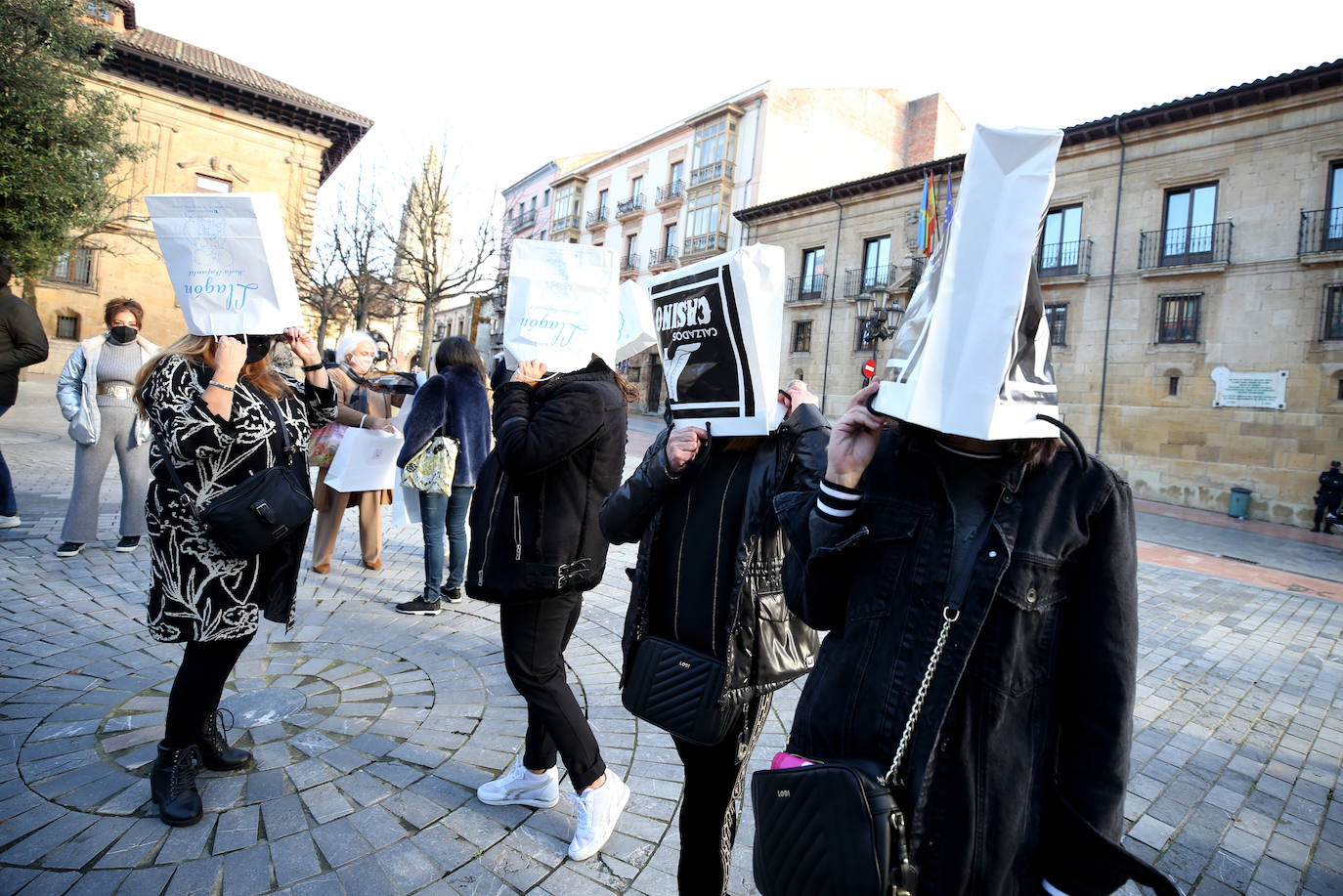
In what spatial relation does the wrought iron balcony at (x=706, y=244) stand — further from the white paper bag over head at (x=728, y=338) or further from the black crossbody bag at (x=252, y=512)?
the white paper bag over head at (x=728, y=338)

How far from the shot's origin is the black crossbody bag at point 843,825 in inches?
48.3

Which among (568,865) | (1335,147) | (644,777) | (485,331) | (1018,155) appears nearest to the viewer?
(1018,155)

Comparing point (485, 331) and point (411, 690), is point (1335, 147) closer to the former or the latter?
point (411, 690)

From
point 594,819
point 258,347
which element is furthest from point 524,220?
point 594,819

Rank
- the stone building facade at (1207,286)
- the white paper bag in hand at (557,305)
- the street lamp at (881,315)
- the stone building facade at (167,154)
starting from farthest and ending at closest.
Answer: the stone building facade at (167,154) < the stone building facade at (1207,286) < the street lamp at (881,315) < the white paper bag in hand at (557,305)

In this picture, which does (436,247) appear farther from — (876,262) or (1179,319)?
(1179,319)

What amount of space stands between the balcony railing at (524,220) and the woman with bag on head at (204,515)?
51832mm

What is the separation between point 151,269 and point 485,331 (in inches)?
1253

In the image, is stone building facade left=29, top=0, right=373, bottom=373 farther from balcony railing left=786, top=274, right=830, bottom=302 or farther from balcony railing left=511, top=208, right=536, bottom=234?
balcony railing left=511, top=208, right=536, bottom=234

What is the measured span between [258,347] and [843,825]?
254 centimetres

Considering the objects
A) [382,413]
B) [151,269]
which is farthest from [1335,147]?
[151,269]

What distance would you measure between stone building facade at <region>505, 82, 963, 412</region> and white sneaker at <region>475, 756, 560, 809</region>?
2987 centimetres

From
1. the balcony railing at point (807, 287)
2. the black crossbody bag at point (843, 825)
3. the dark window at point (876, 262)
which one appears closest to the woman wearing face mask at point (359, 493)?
the black crossbody bag at point (843, 825)

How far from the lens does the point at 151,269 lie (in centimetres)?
2797
